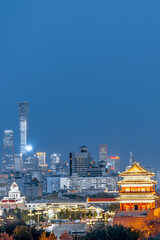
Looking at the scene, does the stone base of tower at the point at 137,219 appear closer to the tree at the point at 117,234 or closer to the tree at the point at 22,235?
the tree at the point at 22,235

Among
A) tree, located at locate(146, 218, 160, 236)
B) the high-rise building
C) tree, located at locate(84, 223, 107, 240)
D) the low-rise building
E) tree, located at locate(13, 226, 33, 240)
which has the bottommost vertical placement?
tree, located at locate(84, 223, 107, 240)

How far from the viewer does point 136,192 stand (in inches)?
2685

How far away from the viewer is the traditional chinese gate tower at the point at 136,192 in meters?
67.9

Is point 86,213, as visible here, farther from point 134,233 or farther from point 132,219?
point 134,233

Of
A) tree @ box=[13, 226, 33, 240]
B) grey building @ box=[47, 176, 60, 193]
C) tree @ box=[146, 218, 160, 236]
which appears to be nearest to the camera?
tree @ box=[13, 226, 33, 240]

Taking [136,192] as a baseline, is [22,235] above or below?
below

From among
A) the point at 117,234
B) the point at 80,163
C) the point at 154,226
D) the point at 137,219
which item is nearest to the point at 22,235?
the point at 117,234

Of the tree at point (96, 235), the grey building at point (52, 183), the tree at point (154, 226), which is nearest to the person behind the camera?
the tree at point (96, 235)

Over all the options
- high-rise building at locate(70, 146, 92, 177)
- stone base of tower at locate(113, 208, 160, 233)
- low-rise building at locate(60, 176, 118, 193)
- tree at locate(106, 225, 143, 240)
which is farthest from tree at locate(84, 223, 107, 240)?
high-rise building at locate(70, 146, 92, 177)

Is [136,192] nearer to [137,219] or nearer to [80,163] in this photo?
[137,219]

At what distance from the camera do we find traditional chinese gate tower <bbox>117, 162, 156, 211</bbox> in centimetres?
6794

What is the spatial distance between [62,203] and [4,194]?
51982 millimetres

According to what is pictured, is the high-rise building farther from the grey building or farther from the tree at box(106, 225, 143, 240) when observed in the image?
the tree at box(106, 225, 143, 240)

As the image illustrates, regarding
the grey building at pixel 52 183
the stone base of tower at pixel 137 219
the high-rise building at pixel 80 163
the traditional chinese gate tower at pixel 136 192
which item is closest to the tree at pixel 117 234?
the stone base of tower at pixel 137 219
